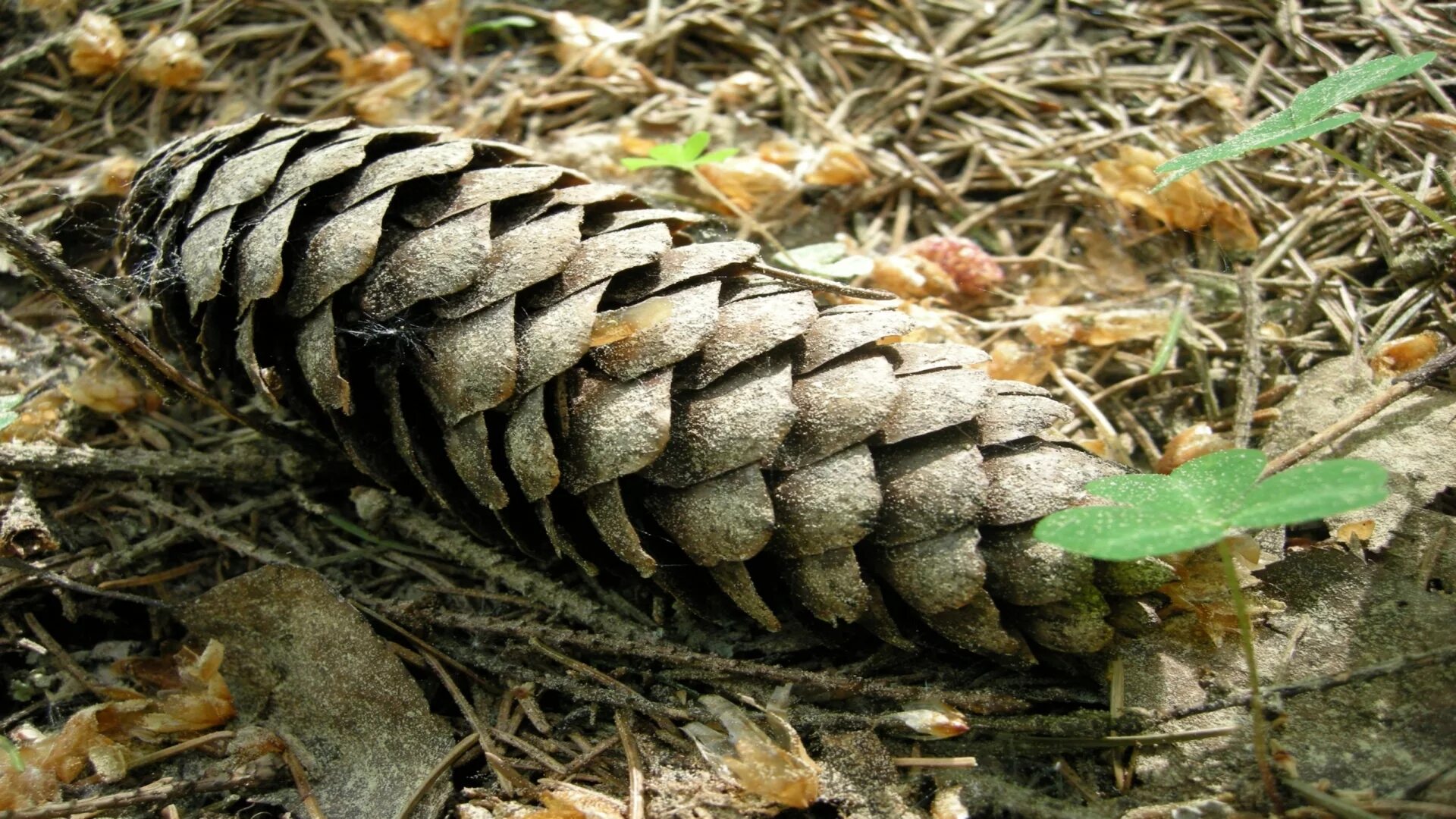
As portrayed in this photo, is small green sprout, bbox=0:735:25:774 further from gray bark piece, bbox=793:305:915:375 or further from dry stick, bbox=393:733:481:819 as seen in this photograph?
gray bark piece, bbox=793:305:915:375

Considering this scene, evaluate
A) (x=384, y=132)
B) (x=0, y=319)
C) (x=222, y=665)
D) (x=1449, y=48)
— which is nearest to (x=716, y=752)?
(x=222, y=665)

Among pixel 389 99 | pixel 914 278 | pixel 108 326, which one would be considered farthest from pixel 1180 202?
pixel 108 326

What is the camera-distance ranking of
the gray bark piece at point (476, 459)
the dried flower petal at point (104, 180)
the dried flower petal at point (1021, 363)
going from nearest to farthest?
the gray bark piece at point (476, 459)
the dried flower petal at point (1021, 363)
the dried flower petal at point (104, 180)

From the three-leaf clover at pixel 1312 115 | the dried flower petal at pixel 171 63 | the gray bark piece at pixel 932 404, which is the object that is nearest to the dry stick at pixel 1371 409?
the three-leaf clover at pixel 1312 115

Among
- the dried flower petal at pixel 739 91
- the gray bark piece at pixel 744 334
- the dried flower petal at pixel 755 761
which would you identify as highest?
the dried flower petal at pixel 739 91

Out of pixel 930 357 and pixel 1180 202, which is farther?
pixel 1180 202

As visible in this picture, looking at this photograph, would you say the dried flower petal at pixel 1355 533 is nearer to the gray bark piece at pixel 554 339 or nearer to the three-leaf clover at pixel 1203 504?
the three-leaf clover at pixel 1203 504

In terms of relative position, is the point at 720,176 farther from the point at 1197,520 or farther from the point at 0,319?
the point at 0,319

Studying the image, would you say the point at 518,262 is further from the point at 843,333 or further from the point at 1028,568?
the point at 1028,568
